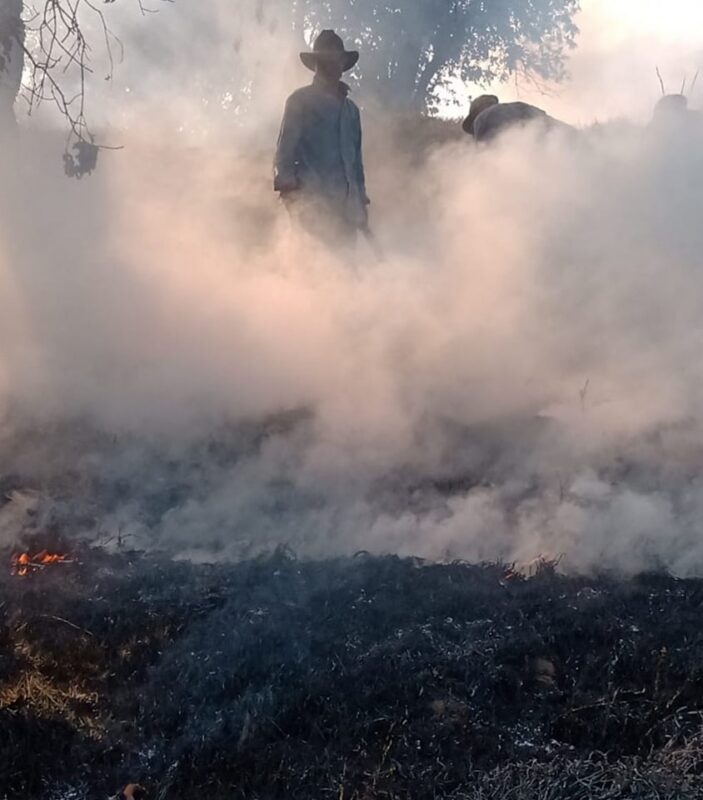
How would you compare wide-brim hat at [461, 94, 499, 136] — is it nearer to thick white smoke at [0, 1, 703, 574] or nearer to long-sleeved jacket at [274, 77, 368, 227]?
thick white smoke at [0, 1, 703, 574]

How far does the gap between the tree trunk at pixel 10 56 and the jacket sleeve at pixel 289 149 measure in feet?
7.27

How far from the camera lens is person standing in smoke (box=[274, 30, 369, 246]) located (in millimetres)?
6969

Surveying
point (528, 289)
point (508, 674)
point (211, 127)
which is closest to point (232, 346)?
point (528, 289)

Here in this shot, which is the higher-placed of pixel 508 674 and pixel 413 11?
pixel 413 11

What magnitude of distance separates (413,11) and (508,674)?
1787 cm

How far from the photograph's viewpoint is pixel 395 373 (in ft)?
19.8

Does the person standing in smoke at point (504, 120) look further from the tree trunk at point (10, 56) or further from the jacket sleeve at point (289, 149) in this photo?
the tree trunk at point (10, 56)

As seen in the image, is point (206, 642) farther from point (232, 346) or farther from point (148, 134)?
point (148, 134)

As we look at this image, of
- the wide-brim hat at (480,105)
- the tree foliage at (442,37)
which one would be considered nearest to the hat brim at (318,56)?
the wide-brim hat at (480,105)

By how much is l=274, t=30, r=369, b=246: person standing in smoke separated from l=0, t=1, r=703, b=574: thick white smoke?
0.26 metres

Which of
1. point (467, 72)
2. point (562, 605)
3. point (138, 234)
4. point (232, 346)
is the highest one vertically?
point (467, 72)

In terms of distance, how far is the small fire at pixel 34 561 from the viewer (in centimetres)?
414

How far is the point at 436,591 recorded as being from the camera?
12.7ft

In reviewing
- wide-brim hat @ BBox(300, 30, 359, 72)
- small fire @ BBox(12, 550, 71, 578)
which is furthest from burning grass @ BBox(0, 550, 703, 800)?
wide-brim hat @ BBox(300, 30, 359, 72)
